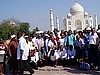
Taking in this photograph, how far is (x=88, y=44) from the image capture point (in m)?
9.02

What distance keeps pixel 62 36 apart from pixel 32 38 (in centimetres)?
115

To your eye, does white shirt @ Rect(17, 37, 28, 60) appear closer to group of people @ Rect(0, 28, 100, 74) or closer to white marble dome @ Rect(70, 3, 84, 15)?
group of people @ Rect(0, 28, 100, 74)

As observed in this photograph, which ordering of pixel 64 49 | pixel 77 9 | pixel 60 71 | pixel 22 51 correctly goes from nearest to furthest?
pixel 22 51
pixel 60 71
pixel 64 49
pixel 77 9

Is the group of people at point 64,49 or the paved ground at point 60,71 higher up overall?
the group of people at point 64,49

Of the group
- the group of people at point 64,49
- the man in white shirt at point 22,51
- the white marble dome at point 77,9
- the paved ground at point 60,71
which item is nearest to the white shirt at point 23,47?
the man in white shirt at point 22,51

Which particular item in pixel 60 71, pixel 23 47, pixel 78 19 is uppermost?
pixel 78 19

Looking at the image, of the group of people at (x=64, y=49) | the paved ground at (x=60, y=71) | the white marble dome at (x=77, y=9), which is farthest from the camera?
the white marble dome at (x=77, y=9)

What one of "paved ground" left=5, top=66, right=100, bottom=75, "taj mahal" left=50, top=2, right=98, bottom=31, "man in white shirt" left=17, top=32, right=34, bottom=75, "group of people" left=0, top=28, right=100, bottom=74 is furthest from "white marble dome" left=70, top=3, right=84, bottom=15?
"man in white shirt" left=17, top=32, right=34, bottom=75

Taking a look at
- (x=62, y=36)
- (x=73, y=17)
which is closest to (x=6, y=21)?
(x=73, y=17)

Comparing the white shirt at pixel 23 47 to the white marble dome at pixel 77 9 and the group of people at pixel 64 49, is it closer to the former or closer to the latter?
the group of people at pixel 64 49

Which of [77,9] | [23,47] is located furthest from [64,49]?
[77,9]

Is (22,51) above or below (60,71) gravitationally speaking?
above

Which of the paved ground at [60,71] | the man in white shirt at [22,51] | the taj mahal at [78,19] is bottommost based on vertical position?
the paved ground at [60,71]

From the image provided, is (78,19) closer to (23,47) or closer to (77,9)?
(77,9)
